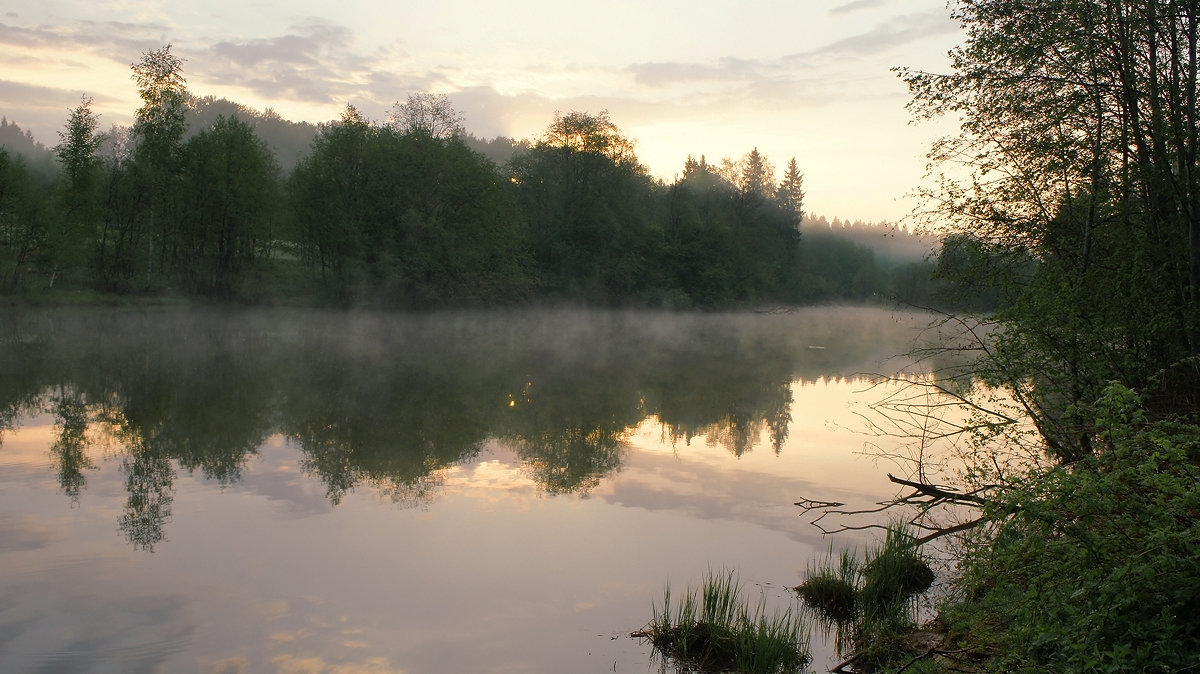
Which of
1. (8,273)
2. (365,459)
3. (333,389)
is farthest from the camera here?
(8,273)

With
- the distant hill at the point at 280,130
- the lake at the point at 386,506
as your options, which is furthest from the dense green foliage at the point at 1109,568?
the distant hill at the point at 280,130

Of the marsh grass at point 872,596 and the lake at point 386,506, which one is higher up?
the marsh grass at point 872,596

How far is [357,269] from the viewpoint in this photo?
49.2 meters

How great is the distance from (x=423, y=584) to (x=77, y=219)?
4568cm

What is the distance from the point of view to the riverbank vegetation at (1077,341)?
4.75m

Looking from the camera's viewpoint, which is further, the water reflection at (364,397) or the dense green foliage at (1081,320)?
the water reflection at (364,397)

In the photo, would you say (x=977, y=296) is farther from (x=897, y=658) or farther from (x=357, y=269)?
(x=357, y=269)

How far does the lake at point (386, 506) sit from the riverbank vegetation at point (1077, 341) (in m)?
2.55

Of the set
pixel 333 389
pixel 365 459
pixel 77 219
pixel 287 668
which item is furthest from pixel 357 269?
pixel 287 668

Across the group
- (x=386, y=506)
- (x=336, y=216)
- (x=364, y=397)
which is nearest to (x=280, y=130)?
(x=336, y=216)

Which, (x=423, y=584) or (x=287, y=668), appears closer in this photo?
(x=287, y=668)

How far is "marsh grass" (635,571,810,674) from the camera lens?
20.4 feet

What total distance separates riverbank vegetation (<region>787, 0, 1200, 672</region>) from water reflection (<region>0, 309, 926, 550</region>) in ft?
19.8

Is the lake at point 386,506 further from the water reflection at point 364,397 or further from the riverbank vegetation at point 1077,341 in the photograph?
the riverbank vegetation at point 1077,341
